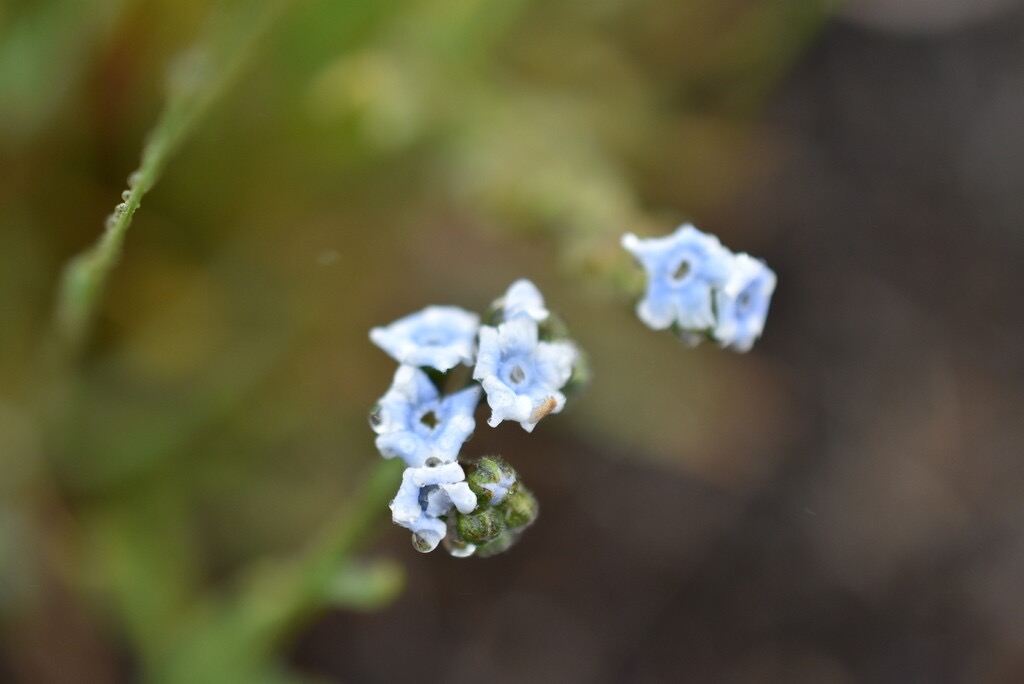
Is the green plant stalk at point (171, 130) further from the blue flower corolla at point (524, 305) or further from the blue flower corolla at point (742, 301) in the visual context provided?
the blue flower corolla at point (742, 301)

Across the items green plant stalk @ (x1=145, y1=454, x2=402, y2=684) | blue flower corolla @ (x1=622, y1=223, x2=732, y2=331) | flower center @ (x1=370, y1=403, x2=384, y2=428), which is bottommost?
green plant stalk @ (x1=145, y1=454, x2=402, y2=684)

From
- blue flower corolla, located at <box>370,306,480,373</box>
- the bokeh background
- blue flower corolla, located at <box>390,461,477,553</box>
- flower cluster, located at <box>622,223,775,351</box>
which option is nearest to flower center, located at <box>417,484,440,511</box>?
blue flower corolla, located at <box>390,461,477,553</box>

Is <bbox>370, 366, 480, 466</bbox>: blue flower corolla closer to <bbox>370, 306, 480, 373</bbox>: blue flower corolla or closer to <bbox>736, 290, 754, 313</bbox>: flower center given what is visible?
<bbox>370, 306, 480, 373</bbox>: blue flower corolla

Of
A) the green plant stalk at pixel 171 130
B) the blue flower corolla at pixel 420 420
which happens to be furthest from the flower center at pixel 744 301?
the green plant stalk at pixel 171 130

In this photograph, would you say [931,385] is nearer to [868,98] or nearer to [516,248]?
[868,98]

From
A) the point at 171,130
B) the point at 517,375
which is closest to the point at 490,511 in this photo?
the point at 517,375

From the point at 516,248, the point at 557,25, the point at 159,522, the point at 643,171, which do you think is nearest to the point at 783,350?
the point at 643,171
